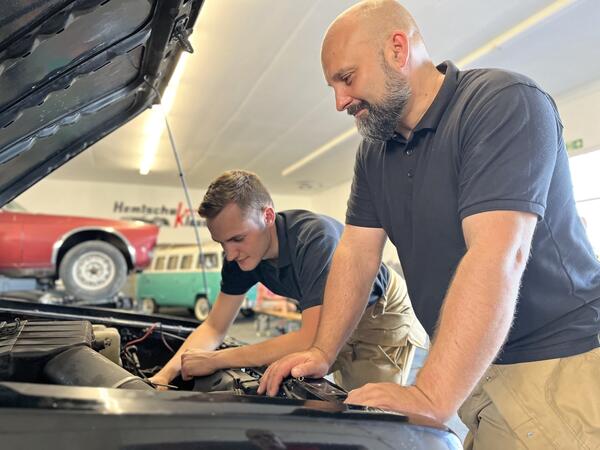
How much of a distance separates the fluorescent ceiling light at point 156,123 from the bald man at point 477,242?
12.8 ft

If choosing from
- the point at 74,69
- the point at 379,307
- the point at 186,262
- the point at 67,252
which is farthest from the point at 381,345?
the point at 186,262

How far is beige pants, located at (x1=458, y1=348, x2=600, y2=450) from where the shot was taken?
0.92 metres

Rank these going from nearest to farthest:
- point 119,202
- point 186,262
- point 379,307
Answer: point 379,307
point 186,262
point 119,202

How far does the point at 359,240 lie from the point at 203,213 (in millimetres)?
666

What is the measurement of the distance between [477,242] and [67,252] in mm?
5228

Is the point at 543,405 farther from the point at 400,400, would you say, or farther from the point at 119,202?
the point at 119,202

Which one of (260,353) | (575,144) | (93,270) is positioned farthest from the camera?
(575,144)

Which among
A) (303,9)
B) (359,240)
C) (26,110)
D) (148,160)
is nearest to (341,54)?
(359,240)

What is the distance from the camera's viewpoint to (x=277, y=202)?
530 inches

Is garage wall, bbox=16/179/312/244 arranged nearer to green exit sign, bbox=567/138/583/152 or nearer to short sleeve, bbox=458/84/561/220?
green exit sign, bbox=567/138/583/152

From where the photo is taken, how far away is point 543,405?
96cm

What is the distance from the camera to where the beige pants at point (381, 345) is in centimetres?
192

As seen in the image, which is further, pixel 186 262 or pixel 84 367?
pixel 186 262

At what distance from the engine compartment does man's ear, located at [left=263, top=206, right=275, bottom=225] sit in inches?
22.6
